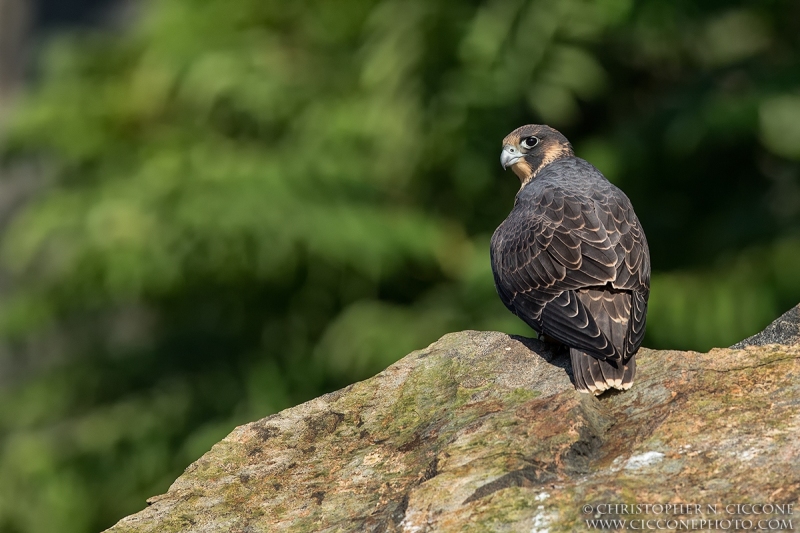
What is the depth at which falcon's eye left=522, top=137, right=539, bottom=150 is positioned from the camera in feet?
18.5

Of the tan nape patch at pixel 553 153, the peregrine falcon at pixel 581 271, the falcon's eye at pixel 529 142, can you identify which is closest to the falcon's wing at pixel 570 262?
the peregrine falcon at pixel 581 271

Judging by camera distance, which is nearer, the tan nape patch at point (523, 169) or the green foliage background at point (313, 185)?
the tan nape patch at point (523, 169)

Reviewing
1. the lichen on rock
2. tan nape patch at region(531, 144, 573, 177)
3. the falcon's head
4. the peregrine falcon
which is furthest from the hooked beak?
the lichen on rock

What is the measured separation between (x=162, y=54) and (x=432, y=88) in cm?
257

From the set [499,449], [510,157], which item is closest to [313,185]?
[510,157]

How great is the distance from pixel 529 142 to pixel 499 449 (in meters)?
2.62

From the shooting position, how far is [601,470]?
10.7 ft

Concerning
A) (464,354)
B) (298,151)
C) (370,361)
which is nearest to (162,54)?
(298,151)

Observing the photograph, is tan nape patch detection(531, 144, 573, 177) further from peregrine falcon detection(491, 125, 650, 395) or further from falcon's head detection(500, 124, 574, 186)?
peregrine falcon detection(491, 125, 650, 395)

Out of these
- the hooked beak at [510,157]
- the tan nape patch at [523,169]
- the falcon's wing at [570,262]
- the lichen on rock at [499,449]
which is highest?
the hooked beak at [510,157]

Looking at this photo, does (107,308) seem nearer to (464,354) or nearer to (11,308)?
(11,308)

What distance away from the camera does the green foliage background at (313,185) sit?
7.74 meters

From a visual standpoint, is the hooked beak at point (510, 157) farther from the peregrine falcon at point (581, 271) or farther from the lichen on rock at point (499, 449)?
the lichen on rock at point (499, 449)

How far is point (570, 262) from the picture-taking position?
4.32m
